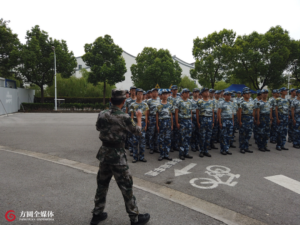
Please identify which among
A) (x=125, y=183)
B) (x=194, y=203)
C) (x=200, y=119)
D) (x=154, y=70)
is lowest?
(x=194, y=203)

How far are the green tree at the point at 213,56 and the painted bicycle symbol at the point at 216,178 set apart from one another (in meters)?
21.1

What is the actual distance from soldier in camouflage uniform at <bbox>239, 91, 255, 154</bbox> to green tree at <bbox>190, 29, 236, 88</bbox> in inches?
717

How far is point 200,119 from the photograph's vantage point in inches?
275

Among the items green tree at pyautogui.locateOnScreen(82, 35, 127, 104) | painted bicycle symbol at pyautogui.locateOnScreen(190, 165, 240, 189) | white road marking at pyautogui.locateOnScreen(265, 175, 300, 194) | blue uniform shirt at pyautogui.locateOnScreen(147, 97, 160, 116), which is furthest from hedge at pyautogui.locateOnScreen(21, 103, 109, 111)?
white road marking at pyautogui.locateOnScreen(265, 175, 300, 194)

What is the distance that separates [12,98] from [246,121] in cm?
2511

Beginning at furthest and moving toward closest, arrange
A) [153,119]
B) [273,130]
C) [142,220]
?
1. [273,130]
2. [153,119]
3. [142,220]

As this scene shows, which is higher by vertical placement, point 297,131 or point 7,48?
point 7,48

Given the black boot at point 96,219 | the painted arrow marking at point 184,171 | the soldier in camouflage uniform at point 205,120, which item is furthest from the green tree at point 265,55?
the black boot at point 96,219

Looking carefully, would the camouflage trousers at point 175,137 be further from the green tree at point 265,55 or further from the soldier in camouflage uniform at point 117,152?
the green tree at point 265,55

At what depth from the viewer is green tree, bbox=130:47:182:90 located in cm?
3102

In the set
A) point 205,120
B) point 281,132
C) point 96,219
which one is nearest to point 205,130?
point 205,120

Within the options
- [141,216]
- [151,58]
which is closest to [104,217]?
[141,216]

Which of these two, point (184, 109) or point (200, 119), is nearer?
point (184, 109)

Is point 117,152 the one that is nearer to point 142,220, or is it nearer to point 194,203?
point 142,220
